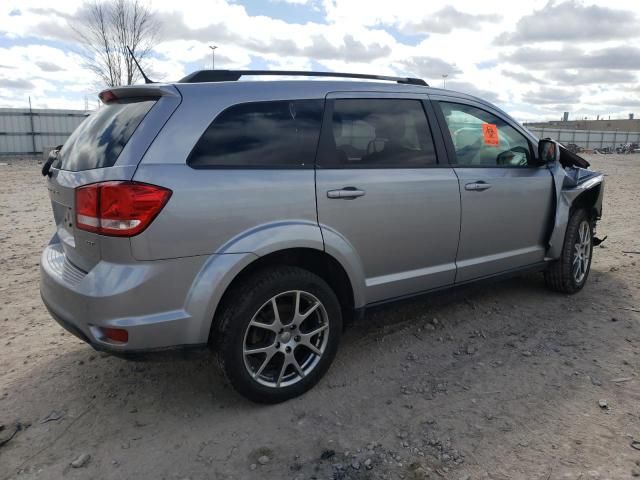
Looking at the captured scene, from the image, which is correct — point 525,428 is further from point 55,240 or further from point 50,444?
point 55,240

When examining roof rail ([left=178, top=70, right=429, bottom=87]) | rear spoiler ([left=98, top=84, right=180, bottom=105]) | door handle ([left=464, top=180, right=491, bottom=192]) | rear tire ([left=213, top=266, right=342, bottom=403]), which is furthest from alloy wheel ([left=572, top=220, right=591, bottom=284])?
rear spoiler ([left=98, top=84, right=180, bottom=105])

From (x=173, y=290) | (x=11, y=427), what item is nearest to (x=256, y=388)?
(x=173, y=290)

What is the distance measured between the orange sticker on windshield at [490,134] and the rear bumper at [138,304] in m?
2.57

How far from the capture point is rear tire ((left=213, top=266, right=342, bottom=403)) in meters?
2.81

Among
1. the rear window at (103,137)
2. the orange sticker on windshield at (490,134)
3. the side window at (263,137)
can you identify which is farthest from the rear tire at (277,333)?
the orange sticker on windshield at (490,134)

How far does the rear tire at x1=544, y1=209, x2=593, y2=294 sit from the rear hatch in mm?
3673

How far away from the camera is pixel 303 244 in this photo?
2963mm

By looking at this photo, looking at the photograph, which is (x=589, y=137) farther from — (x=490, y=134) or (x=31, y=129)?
(x=490, y=134)

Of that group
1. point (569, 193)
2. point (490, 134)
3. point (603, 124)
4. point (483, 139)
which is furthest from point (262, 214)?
point (603, 124)

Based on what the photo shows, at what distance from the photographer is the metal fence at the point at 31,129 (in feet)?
80.7

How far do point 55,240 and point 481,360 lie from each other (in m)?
2.88

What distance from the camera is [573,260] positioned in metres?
4.80

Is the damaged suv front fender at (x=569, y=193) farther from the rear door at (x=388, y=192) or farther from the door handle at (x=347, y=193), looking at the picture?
the door handle at (x=347, y=193)

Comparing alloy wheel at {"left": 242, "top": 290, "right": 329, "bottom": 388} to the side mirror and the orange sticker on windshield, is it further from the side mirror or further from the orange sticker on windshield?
the side mirror
